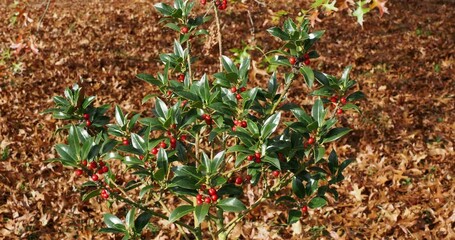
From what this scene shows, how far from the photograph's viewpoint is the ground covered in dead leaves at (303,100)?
3934 mm

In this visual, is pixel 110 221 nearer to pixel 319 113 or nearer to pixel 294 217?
pixel 294 217

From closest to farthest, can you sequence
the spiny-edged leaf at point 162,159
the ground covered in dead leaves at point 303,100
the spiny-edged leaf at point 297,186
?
1. the spiny-edged leaf at point 162,159
2. the spiny-edged leaf at point 297,186
3. the ground covered in dead leaves at point 303,100

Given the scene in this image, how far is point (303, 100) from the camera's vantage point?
Result: 6168 mm

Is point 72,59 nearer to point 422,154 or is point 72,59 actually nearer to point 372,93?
point 372,93

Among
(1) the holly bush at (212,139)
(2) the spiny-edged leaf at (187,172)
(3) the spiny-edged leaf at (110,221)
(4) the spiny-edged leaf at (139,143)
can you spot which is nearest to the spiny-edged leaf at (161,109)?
(1) the holly bush at (212,139)

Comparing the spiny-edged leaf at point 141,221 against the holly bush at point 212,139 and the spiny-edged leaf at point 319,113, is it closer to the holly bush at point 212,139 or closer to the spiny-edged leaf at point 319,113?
the holly bush at point 212,139

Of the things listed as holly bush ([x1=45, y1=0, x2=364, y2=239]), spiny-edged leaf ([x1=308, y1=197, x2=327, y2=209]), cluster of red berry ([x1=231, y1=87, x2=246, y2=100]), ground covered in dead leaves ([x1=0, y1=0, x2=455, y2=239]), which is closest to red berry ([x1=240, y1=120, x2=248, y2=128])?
holly bush ([x1=45, y1=0, x2=364, y2=239])

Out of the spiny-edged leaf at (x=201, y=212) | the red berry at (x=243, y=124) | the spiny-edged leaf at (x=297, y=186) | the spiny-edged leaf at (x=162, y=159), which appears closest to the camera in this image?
the spiny-edged leaf at (x=201, y=212)

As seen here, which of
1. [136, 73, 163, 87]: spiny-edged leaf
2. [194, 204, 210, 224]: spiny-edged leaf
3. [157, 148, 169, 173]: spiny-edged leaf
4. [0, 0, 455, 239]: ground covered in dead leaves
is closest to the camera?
[194, 204, 210, 224]: spiny-edged leaf

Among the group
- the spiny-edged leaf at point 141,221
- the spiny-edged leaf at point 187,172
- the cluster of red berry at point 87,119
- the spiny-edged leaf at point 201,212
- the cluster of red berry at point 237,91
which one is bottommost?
the spiny-edged leaf at point 141,221

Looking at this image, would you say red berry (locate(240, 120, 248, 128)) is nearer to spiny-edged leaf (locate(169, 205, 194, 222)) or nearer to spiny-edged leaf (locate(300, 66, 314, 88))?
spiny-edged leaf (locate(300, 66, 314, 88))

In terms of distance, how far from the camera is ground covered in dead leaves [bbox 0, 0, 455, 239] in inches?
155

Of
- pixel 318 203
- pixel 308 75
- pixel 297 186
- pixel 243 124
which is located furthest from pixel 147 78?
pixel 318 203

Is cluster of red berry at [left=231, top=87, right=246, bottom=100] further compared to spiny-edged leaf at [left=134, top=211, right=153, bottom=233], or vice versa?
cluster of red berry at [left=231, top=87, right=246, bottom=100]
